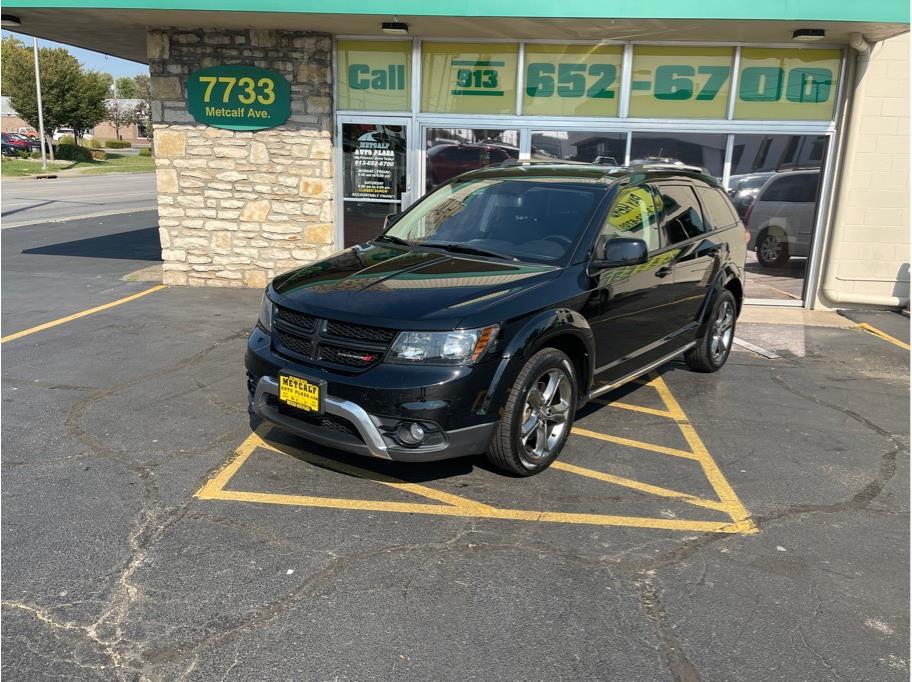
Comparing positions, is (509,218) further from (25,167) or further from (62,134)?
(62,134)

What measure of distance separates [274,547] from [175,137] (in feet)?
26.0

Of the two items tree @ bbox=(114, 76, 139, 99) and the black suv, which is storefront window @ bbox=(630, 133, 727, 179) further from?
tree @ bbox=(114, 76, 139, 99)

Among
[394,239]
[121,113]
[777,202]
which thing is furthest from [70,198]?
[121,113]

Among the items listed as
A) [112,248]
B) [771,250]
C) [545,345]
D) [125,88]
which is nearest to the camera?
[545,345]

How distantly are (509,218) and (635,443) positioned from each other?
1.83 m

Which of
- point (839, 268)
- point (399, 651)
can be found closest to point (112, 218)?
point (839, 268)

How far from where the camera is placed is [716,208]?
22.2 ft

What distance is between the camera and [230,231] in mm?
10258

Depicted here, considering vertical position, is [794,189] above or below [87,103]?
below

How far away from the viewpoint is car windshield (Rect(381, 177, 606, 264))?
497cm

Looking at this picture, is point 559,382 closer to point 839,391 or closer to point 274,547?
point 274,547

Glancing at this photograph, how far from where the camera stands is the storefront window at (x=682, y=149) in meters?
9.88

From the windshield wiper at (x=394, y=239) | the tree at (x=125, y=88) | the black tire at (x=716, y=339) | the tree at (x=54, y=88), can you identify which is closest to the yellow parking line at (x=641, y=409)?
the black tire at (x=716, y=339)

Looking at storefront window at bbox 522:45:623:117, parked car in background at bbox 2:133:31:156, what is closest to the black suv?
storefront window at bbox 522:45:623:117
